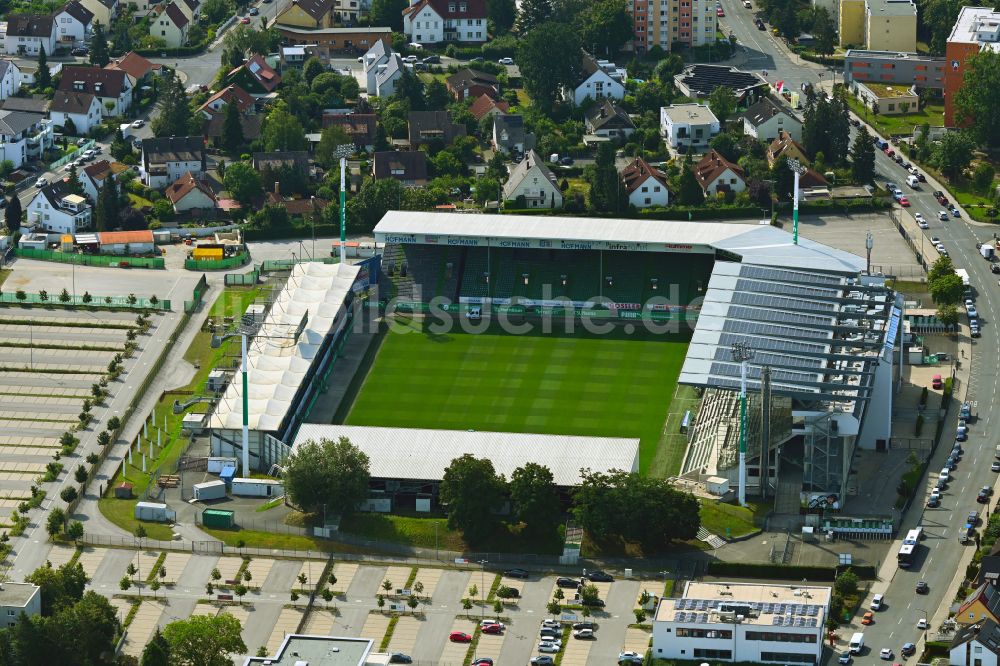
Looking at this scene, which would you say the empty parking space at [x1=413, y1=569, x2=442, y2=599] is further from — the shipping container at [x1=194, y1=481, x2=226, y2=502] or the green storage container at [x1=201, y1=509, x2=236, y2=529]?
the shipping container at [x1=194, y1=481, x2=226, y2=502]

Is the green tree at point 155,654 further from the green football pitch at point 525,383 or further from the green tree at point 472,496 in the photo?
the green football pitch at point 525,383

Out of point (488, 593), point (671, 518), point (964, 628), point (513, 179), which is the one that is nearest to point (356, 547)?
point (488, 593)

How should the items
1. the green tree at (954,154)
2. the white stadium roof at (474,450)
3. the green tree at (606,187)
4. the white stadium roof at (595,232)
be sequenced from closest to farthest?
the white stadium roof at (474,450), the white stadium roof at (595,232), the green tree at (606,187), the green tree at (954,154)

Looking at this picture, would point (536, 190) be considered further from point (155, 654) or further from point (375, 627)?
point (155, 654)

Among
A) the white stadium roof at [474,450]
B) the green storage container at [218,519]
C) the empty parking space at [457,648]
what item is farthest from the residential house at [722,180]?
the empty parking space at [457,648]

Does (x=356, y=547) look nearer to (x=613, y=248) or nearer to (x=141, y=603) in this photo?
(x=141, y=603)

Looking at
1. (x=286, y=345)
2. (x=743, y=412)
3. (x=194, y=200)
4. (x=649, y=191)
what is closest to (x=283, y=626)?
(x=743, y=412)
